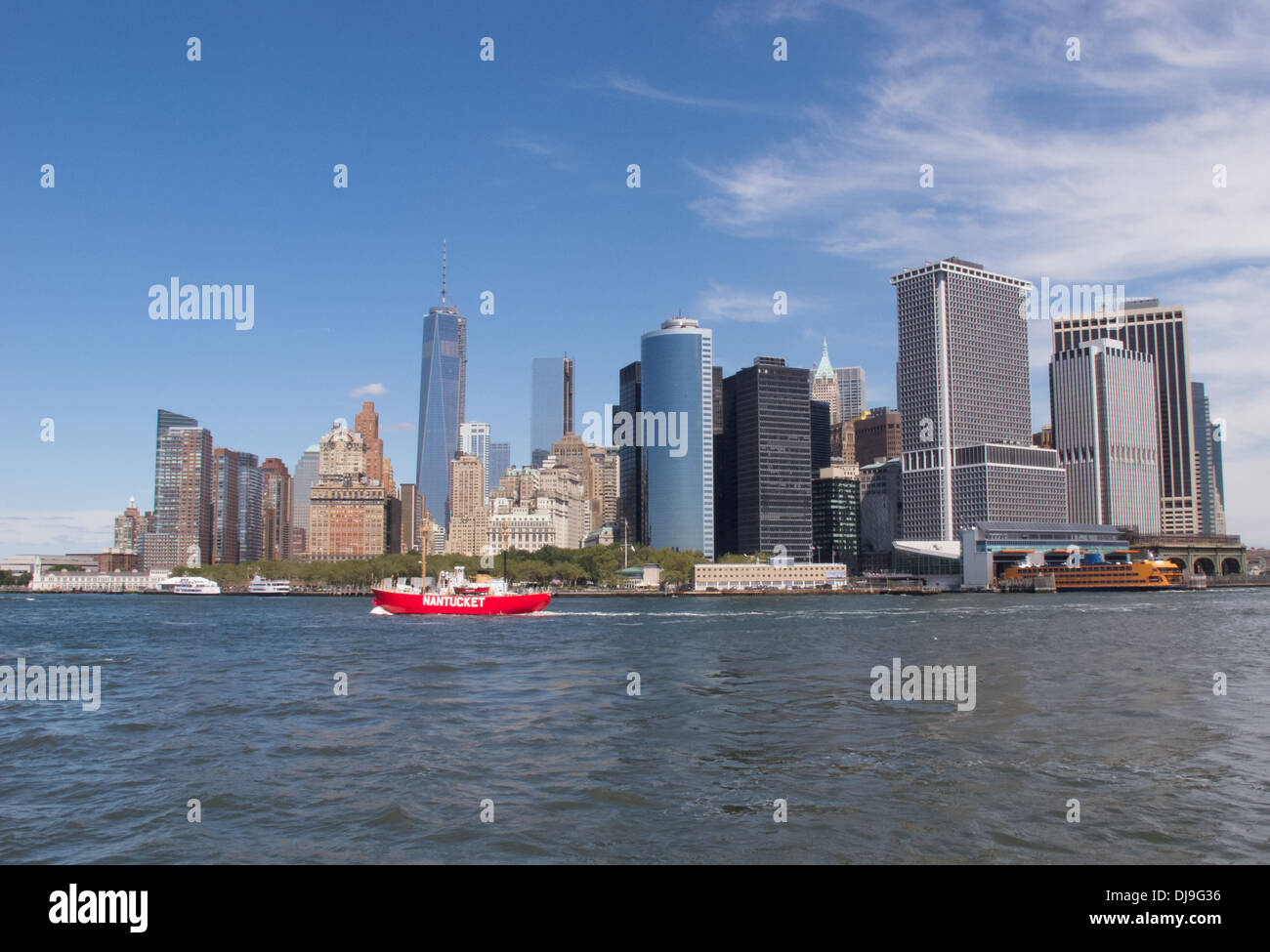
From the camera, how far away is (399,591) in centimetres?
10412

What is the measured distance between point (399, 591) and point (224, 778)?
84.5 meters

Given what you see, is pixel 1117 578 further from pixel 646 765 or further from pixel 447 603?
pixel 646 765

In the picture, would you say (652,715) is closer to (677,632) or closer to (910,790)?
(910,790)

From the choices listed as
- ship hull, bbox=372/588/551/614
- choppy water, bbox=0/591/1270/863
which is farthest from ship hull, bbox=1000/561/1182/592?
choppy water, bbox=0/591/1270/863

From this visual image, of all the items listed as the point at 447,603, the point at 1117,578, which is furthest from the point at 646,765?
the point at 1117,578

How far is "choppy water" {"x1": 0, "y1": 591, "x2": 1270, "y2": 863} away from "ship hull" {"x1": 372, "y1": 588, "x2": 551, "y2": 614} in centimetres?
5390

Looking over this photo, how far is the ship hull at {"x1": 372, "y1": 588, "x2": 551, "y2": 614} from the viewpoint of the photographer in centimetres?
10125

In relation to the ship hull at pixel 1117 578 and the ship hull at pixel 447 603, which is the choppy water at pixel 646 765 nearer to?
the ship hull at pixel 447 603

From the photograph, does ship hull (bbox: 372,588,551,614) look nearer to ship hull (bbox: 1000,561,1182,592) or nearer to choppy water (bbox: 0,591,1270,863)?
choppy water (bbox: 0,591,1270,863)

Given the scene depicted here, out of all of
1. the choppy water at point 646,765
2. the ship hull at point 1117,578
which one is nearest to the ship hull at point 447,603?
the choppy water at point 646,765

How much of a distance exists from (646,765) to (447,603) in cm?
8235

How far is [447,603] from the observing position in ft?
333

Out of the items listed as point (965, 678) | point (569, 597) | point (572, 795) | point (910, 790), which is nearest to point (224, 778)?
point (572, 795)

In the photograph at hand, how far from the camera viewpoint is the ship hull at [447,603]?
101250 millimetres
